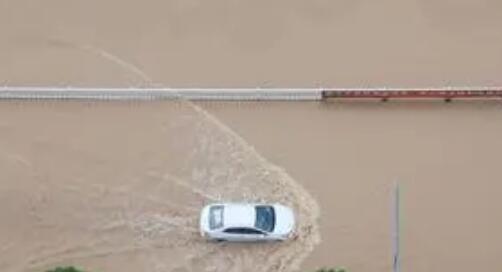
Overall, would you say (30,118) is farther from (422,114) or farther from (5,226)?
(422,114)

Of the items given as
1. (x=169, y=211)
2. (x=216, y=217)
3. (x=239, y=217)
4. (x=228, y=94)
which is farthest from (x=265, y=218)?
(x=228, y=94)

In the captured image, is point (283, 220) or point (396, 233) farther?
point (283, 220)

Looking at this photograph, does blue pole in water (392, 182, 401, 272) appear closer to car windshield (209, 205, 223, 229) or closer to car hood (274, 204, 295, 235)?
car hood (274, 204, 295, 235)

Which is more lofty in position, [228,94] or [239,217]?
[228,94]

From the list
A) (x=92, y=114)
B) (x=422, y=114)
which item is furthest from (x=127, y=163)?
(x=422, y=114)

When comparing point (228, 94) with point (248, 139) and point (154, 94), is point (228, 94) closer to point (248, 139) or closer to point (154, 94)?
point (248, 139)

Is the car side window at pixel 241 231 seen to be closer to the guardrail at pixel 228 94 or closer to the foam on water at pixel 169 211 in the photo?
the foam on water at pixel 169 211
